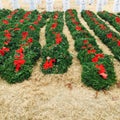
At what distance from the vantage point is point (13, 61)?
10172 mm

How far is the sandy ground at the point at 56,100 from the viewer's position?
7.88 meters

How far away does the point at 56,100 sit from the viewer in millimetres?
8500

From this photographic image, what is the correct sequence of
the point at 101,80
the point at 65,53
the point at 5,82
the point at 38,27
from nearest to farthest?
1. the point at 101,80
2. the point at 5,82
3. the point at 65,53
4. the point at 38,27

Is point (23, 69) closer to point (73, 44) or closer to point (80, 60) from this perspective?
point (80, 60)

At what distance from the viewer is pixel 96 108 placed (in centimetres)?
809

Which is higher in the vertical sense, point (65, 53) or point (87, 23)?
point (65, 53)

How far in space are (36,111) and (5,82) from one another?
84.4 inches

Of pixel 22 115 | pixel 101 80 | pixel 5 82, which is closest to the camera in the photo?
pixel 22 115

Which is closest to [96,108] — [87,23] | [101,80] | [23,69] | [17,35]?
[101,80]

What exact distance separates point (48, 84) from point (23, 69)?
3.73 ft

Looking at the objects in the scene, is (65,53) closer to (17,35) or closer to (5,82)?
(5,82)

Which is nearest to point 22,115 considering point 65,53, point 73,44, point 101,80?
point 101,80

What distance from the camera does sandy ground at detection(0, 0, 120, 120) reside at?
7.88m

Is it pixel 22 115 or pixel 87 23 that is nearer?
pixel 22 115
